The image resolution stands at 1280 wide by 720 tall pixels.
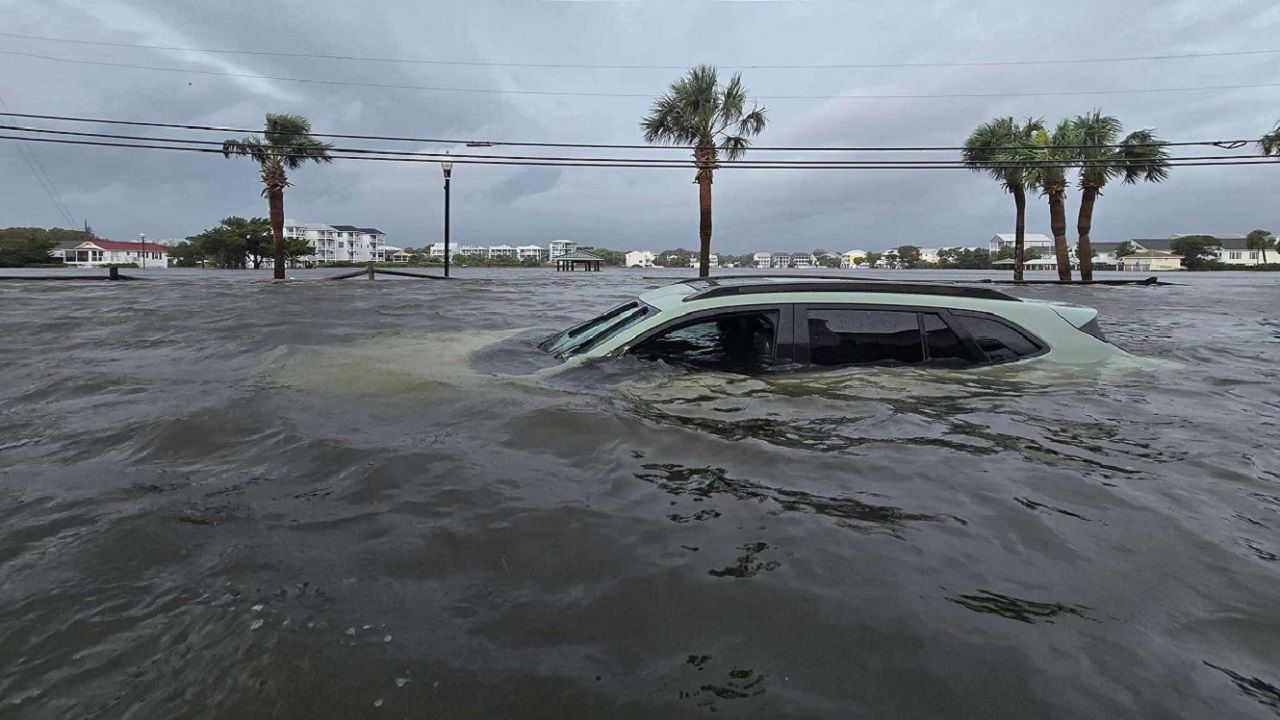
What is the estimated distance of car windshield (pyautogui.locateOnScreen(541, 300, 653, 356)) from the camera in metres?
4.87

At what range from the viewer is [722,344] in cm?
457

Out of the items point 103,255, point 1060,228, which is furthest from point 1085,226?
point 103,255

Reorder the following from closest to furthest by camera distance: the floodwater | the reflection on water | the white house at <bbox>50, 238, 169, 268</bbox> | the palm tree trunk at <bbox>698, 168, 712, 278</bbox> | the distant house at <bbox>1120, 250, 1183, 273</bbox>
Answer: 1. the floodwater
2. the reflection on water
3. the palm tree trunk at <bbox>698, 168, 712, 278</bbox>
4. the white house at <bbox>50, 238, 169, 268</bbox>
5. the distant house at <bbox>1120, 250, 1183, 273</bbox>

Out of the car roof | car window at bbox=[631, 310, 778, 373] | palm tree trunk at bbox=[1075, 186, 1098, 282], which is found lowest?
car window at bbox=[631, 310, 778, 373]

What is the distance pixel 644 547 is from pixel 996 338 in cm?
331

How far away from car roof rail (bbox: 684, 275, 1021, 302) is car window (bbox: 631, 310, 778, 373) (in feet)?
0.56

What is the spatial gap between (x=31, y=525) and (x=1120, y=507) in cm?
433

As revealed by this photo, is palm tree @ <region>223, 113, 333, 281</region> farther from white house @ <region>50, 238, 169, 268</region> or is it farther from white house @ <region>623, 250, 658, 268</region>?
white house @ <region>623, 250, 658, 268</region>

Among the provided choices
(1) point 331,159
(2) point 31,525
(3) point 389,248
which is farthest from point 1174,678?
(3) point 389,248

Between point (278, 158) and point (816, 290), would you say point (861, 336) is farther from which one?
point (278, 158)

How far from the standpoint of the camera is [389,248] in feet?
443

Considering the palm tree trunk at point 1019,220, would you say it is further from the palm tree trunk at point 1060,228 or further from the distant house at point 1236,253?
the distant house at point 1236,253

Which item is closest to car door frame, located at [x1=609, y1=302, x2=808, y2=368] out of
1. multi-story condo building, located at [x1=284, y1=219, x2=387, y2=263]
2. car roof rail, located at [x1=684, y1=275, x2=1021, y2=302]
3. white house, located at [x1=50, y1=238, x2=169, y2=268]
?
car roof rail, located at [x1=684, y1=275, x2=1021, y2=302]

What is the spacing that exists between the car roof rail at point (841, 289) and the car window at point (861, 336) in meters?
0.19
